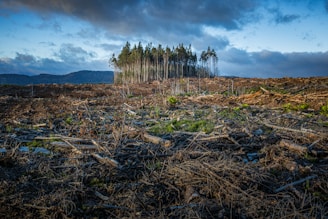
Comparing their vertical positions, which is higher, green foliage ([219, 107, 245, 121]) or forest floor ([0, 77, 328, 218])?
green foliage ([219, 107, 245, 121])

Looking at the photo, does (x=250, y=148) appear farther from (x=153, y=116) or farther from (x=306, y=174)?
(x=153, y=116)

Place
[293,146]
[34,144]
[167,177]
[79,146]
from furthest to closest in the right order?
[34,144] → [79,146] → [293,146] → [167,177]

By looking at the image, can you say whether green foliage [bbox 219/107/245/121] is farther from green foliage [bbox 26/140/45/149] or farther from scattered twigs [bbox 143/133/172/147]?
green foliage [bbox 26/140/45/149]

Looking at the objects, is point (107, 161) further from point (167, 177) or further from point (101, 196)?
point (167, 177)

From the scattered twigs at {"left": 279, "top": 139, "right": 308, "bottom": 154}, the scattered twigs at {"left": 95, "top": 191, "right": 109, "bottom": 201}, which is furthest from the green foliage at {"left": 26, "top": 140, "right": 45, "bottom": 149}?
the scattered twigs at {"left": 279, "top": 139, "right": 308, "bottom": 154}

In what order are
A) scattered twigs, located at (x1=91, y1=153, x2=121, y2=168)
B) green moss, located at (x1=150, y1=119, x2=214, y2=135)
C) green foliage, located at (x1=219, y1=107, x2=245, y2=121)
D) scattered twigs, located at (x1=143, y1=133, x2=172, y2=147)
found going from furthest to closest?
green foliage, located at (x1=219, y1=107, x2=245, y2=121) → green moss, located at (x1=150, y1=119, x2=214, y2=135) → scattered twigs, located at (x1=143, y1=133, x2=172, y2=147) → scattered twigs, located at (x1=91, y1=153, x2=121, y2=168)

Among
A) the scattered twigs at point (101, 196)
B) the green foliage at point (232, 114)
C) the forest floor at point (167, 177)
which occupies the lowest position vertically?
the scattered twigs at point (101, 196)

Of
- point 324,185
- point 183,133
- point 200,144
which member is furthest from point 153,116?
point 324,185

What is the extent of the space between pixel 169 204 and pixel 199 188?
0.47 meters

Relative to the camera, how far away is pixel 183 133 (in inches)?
221

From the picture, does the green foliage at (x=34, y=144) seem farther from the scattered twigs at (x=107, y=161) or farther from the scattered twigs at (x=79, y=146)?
the scattered twigs at (x=107, y=161)

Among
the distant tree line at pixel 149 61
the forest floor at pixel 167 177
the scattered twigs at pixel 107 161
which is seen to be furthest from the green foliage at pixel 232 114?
the distant tree line at pixel 149 61

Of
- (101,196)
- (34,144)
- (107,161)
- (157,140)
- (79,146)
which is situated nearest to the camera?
(101,196)

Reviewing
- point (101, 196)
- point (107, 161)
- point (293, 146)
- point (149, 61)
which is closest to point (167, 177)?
point (101, 196)
